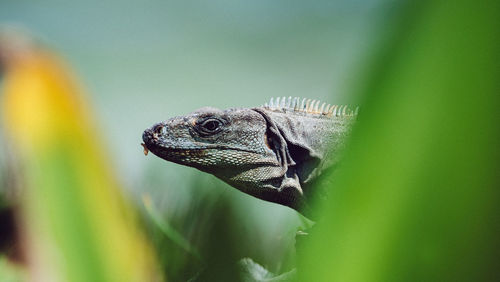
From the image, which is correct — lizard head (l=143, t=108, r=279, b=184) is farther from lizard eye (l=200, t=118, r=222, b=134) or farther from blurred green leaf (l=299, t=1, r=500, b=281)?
blurred green leaf (l=299, t=1, r=500, b=281)

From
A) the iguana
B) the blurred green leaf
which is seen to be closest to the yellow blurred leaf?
the blurred green leaf

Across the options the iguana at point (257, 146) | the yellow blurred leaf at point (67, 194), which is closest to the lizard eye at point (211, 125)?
the iguana at point (257, 146)

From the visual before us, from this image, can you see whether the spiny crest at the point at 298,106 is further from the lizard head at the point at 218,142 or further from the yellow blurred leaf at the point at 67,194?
the yellow blurred leaf at the point at 67,194

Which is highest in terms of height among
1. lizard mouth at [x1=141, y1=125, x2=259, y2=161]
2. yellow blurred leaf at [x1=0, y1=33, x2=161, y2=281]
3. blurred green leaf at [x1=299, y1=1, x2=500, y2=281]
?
blurred green leaf at [x1=299, y1=1, x2=500, y2=281]

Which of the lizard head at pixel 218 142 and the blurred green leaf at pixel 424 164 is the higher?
the blurred green leaf at pixel 424 164

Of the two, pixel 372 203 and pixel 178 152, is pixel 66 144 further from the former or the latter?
pixel 178 152

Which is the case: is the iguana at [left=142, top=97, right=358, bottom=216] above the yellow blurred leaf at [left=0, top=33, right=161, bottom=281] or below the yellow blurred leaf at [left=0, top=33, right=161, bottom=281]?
below

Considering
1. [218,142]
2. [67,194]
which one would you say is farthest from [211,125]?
[67,194]

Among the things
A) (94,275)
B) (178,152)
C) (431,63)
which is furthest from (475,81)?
(178,152)
